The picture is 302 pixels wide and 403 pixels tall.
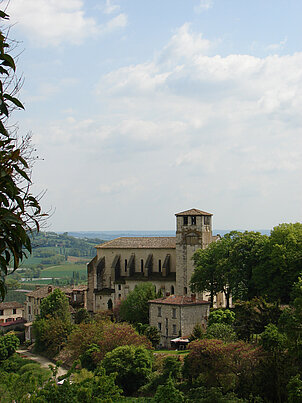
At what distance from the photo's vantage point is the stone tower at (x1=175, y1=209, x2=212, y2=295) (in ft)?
193

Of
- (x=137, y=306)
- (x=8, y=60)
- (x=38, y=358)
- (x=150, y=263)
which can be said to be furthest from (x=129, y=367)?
(x=8, y=60)

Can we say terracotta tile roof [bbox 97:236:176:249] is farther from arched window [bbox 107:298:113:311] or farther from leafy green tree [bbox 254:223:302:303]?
leafy green tree [bbox 254:223:302:303]

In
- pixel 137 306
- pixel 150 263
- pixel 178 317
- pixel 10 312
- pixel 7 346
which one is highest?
pixel 150 263

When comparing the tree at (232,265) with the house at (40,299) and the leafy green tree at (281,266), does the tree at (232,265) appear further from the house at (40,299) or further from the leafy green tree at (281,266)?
the house at (40,299)

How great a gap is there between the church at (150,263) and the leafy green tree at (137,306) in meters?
5.28

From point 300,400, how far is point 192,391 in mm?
8539

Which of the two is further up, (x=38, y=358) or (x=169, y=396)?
(x=169, y=396)

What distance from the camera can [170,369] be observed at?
37.8m

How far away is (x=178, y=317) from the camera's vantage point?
156 ft

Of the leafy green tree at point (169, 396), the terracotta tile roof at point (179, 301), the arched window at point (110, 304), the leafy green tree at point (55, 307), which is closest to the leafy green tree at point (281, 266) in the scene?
the terracotta tile roof at point (179, 301)

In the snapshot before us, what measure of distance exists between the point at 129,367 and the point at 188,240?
2221cm

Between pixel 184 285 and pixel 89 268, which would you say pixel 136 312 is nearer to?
pixel 184 285

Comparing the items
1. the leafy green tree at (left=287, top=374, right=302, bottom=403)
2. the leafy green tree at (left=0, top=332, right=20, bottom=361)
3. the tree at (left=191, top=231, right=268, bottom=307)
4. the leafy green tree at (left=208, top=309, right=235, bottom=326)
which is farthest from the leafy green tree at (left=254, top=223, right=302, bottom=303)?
the leafy green tree at (left=0, top=332, right=20, bottom=361)

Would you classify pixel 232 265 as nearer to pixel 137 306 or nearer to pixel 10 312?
pixel 137 306
